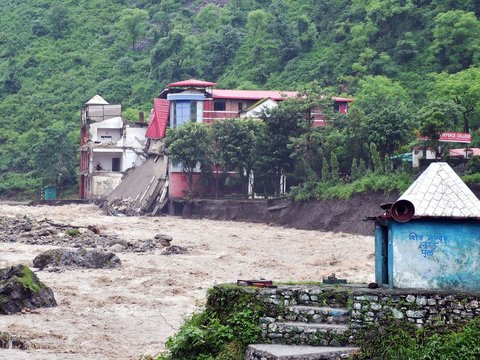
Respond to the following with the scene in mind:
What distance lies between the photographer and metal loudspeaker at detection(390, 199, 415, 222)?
15758 millimetres

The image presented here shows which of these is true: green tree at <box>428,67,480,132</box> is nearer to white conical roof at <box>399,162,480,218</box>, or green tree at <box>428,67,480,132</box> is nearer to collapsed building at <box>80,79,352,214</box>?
collapsed building at <box>80,79,352,214</box>

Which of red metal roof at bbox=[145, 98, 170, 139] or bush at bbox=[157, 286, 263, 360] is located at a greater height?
red metal roof at bbox=[145, 98, 170, 139]

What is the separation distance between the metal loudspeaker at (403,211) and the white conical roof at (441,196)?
0.12 m

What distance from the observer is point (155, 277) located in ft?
114

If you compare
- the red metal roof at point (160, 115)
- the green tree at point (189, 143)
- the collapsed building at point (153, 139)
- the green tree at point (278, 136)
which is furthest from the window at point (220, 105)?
the green tree at point (278, 136)

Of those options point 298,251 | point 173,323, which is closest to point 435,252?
point 173,323

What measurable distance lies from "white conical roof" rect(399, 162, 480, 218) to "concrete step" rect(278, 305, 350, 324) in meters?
2.03

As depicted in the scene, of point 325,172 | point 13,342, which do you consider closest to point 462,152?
point 325,172

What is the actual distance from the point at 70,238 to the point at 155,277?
15.8 meters

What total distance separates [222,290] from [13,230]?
127ft

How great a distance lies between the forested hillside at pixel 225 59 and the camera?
8400 cm

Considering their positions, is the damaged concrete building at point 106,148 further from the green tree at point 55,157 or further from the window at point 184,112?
the window at point 184,112

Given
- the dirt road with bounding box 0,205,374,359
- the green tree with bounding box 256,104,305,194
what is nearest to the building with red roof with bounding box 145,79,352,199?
the green tree with bounding box 256,104,305,194

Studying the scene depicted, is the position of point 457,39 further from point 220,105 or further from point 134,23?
point 134,23
